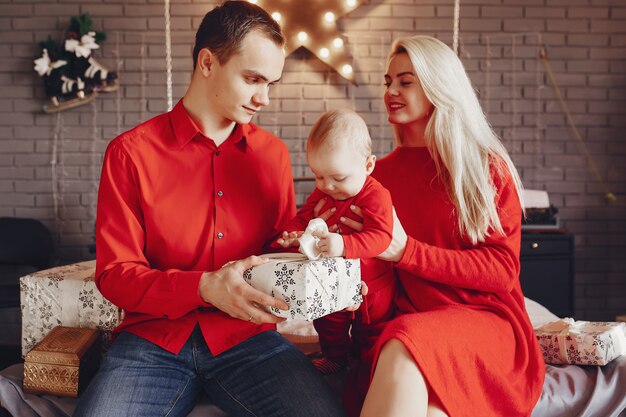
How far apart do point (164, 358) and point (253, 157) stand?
653 mm

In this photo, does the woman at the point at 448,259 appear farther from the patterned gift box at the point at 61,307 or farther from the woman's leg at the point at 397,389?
the patterned gift box at the point at 61,307

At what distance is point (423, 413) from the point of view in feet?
4.50

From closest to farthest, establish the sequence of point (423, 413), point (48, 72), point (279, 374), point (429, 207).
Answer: point (423, 413) < point (279, 374) < point (429, 207) < point (48, 72)

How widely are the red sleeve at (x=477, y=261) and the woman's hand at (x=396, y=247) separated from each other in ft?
0.05

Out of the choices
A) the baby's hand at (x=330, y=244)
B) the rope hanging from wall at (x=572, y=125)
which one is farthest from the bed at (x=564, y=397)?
the rope hanging from wall at (x=572, y=125)

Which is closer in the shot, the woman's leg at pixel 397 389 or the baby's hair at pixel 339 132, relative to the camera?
the woman's leg at pixel 397 389

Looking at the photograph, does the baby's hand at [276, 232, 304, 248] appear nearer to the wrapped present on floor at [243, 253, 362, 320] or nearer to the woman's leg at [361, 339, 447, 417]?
the wrapped present on floor at [243, 253, 362, 320]

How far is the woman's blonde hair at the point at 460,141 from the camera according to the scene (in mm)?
1765

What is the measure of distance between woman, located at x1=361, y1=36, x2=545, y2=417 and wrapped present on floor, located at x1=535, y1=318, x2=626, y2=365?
6.7 inches

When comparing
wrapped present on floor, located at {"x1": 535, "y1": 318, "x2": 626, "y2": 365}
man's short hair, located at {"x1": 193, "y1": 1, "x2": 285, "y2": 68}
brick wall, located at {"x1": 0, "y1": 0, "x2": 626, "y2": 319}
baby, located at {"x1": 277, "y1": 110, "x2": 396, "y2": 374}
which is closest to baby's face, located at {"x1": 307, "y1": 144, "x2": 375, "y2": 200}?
baby, located at {"x1": 277, "y1": 110, "x2": 396, "y2": 374}

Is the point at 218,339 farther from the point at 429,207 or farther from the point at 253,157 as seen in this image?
the point at 429,207

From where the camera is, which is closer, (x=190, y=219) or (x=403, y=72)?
(x=190, y=219)

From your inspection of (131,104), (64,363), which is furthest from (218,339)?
(131,104)

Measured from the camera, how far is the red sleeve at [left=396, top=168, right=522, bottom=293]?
5.49 feet
